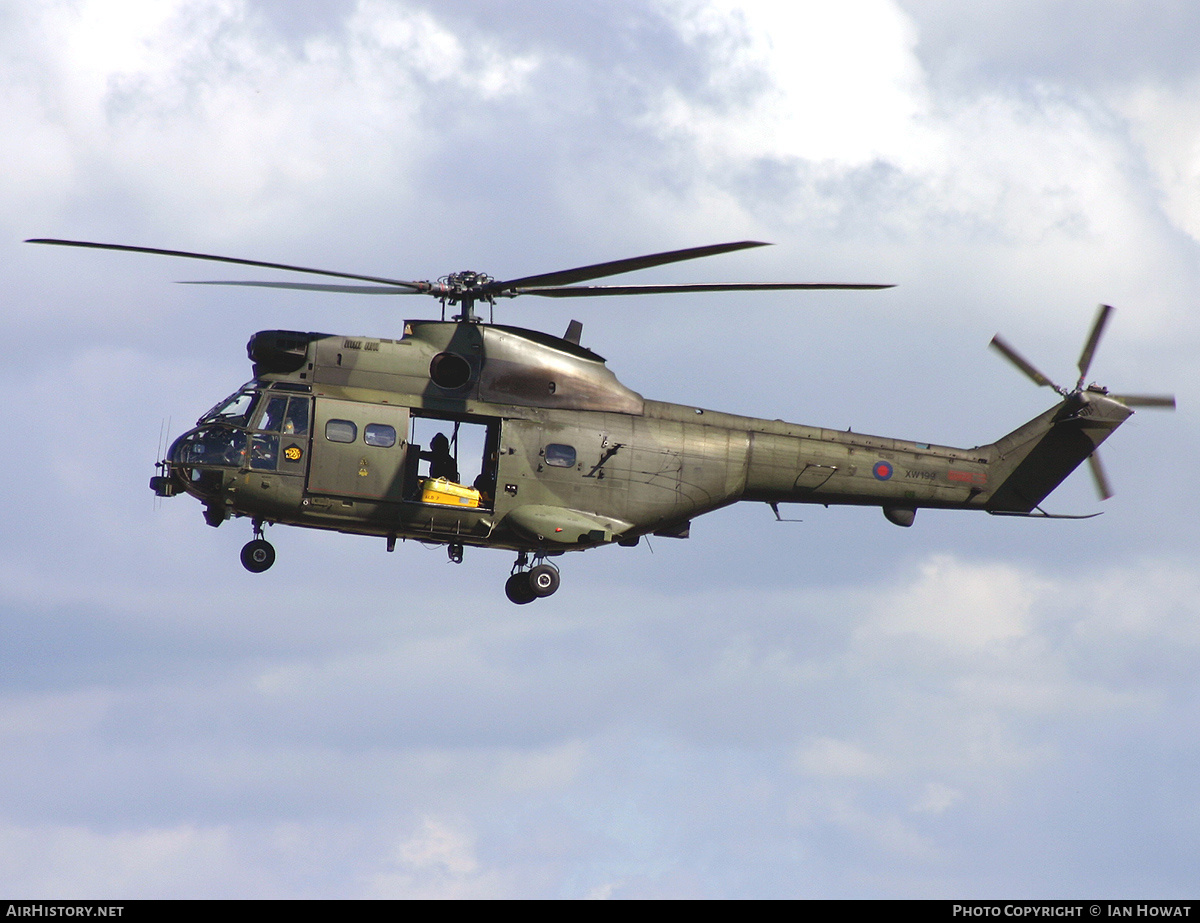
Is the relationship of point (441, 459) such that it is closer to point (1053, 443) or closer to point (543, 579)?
point (543, 579)

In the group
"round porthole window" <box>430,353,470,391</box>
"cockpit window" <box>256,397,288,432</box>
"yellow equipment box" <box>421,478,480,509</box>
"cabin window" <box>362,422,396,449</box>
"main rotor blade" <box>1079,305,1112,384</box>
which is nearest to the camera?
"cockpit window" <box>256,397,288,432</box>

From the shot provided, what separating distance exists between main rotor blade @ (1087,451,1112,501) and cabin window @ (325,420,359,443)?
19.9 meters

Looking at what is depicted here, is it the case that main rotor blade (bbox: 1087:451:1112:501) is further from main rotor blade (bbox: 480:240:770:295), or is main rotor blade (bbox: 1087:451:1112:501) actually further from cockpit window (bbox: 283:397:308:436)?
cockpit window (bbox: 283:397:308:436)

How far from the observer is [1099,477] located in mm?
40188

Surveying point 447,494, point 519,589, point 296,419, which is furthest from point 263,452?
point 519,589

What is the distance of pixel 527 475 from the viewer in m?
35.1

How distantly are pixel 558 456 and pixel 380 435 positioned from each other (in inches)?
166

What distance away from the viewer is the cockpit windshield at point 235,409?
33.8 m

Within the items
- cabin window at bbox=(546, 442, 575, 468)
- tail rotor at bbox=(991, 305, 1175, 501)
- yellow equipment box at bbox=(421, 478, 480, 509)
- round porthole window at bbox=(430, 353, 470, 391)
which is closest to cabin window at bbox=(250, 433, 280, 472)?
yellow equipment box at bbox=(421, 478, 480, 509)

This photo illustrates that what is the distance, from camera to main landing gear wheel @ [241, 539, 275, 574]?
34.3m
